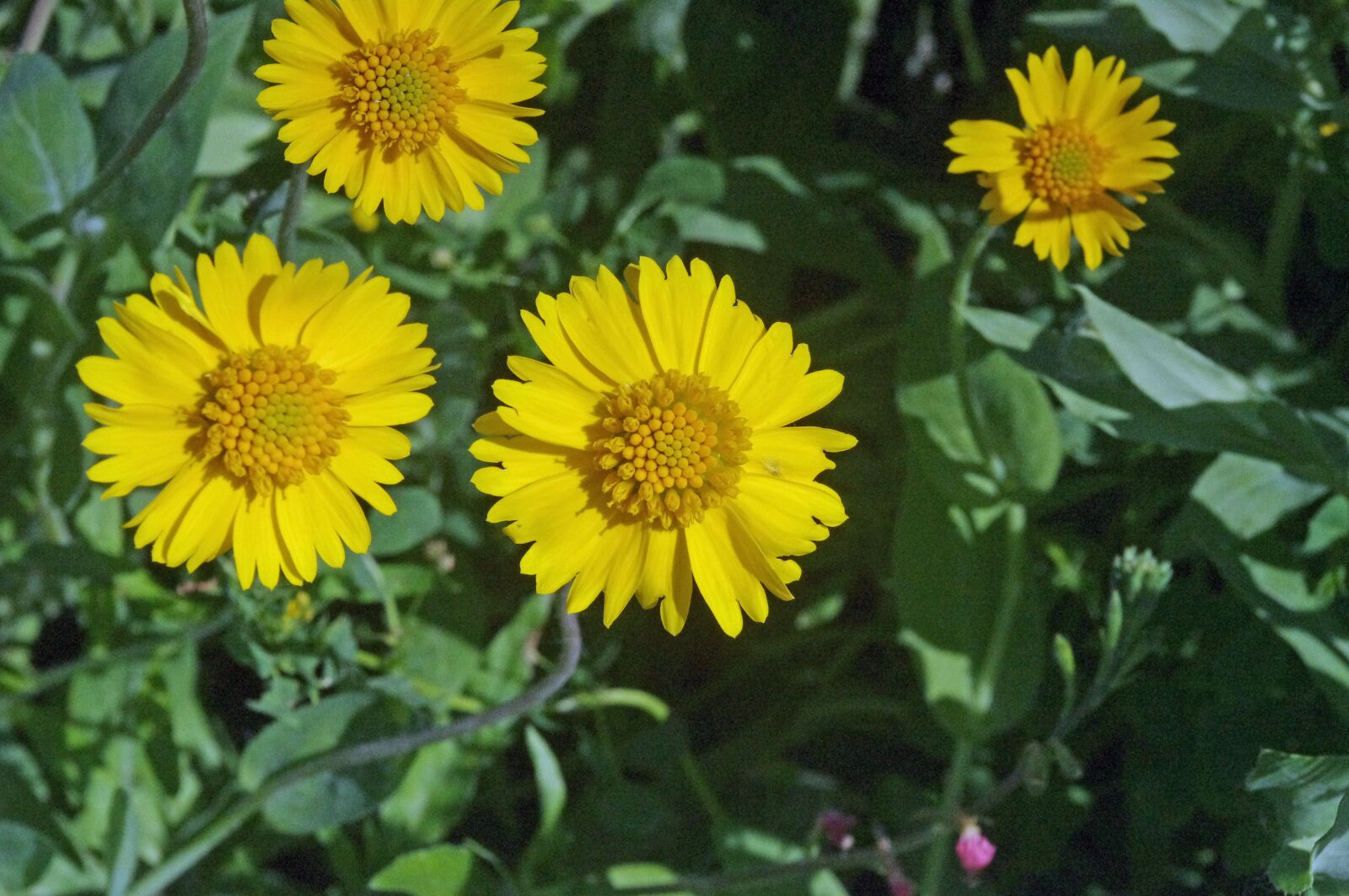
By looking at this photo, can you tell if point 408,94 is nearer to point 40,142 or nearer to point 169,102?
point 169,102

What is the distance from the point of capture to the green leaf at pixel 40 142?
5.11ft

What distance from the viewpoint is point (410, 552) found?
2.00m

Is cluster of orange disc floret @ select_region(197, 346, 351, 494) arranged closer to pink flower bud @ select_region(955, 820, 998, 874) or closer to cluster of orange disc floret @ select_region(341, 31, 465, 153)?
cluster of orange disc floret @ select_region(341, 31, 465, 153)

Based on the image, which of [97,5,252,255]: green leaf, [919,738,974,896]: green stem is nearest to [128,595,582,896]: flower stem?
[919,738,974,896]: green stem

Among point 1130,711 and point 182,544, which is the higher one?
point 182,544

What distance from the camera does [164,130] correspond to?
1.62 m

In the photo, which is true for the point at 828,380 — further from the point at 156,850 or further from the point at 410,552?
the point at 156,850

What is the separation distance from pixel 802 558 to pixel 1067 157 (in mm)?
950

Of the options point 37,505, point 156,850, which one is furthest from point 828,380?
point 156,850

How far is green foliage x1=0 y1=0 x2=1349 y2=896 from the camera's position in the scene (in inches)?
64.1

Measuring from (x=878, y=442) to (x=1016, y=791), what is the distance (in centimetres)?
63

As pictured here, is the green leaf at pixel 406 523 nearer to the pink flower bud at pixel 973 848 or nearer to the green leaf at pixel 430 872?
the green leaf at pixel 430 872

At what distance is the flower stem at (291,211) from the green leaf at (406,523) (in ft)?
1.58

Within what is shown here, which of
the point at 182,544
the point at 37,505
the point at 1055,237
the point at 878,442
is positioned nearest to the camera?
the point at 182,544
